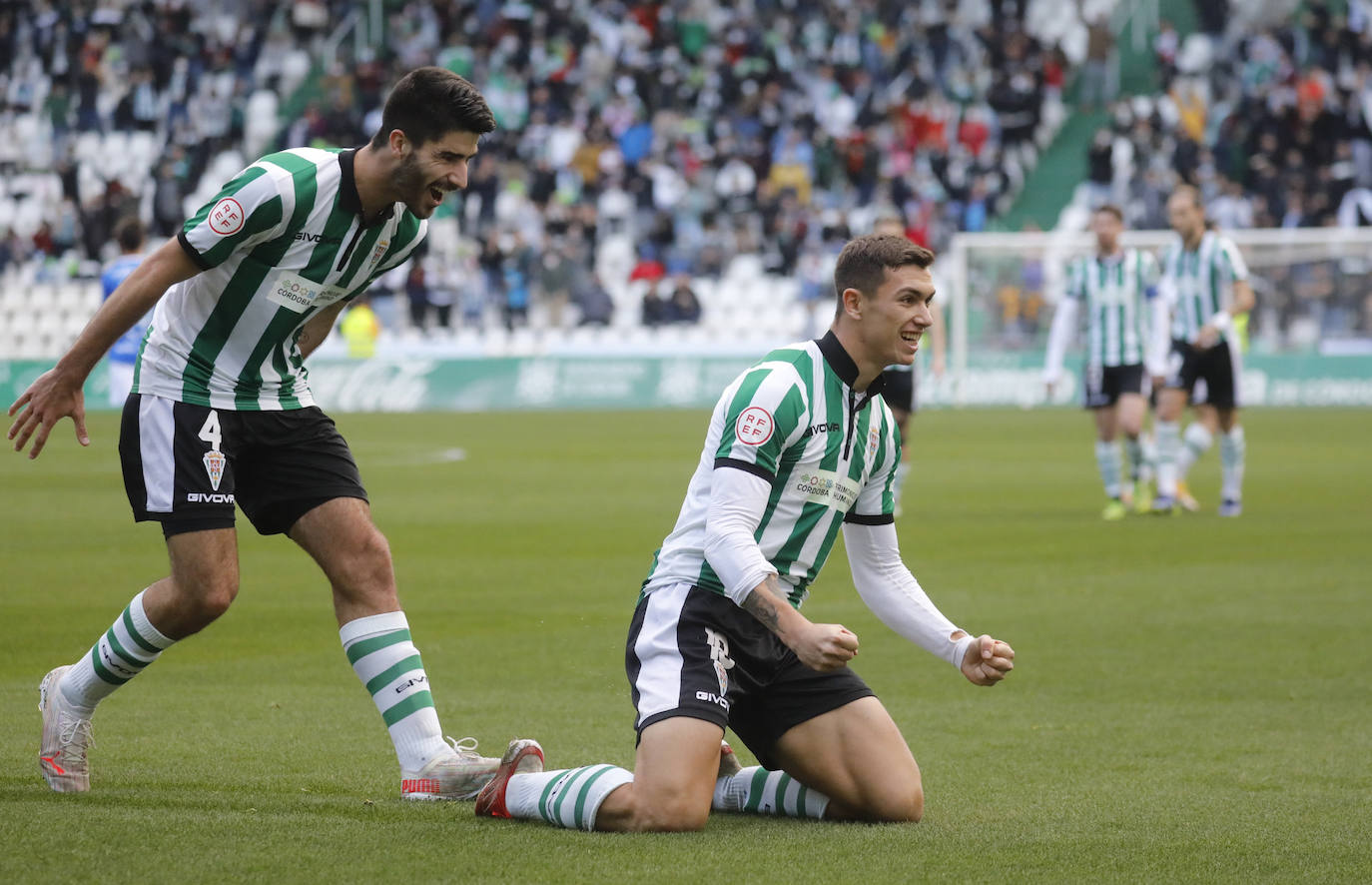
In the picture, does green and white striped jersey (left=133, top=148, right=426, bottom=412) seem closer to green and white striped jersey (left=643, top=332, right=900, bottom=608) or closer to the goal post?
green and white striped jersey (left=643, top=332, right=900, bottom=608)

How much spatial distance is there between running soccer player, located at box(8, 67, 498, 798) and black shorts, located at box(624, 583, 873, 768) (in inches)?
23.4

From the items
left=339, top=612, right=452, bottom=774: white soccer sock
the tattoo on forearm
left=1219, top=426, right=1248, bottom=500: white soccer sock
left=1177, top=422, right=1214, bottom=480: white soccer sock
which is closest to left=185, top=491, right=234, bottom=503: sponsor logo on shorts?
left=339, top=612, right=452, bottom=774: white soccer sock

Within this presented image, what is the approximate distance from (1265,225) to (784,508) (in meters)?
27.1

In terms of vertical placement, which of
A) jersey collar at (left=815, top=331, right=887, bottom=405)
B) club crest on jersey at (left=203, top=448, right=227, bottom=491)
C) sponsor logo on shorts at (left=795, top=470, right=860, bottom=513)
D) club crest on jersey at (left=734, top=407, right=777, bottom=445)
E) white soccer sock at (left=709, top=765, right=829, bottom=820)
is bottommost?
white soccer sock at (left=709, top=765, right=829, bottom=820)

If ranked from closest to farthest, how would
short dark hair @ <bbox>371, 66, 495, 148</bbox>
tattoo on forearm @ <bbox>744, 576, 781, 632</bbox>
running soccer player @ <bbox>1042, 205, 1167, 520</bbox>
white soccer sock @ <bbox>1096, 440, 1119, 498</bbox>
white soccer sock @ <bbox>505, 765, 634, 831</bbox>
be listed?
1. tattoo on forearm @ <bbox>744, 576, 781, 632</bbox>
2. white soccer sock @ <bbox>505, 765, 634, 831</bbox>
3. short dark hair @ <bbox>371, 66, 495, 148</bbox>
4. white soccer sock @ <bbox>1096, 440, 1119, 498</bbox>
5. running soccer player @ <bbox>1042, 205, 1167, 520</bbox>

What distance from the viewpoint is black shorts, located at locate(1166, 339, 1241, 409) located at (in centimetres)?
1384

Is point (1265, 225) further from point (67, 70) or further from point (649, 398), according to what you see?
point (67, 70)

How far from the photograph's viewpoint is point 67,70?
115 feet

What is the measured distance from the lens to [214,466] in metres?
4.89

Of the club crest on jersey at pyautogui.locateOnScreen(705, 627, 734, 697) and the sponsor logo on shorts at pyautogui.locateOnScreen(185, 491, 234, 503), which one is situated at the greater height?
the sponsor logo on shorts at pyautogui.locateOnScreen(185, 491, 234, 503)

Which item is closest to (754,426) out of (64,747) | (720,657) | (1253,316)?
(720,657)

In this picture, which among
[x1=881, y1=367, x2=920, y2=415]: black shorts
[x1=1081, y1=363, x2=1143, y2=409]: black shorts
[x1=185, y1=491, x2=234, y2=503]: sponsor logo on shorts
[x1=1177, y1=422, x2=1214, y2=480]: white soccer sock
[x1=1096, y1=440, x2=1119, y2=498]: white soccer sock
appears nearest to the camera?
[x1=185, y1=491, x2=234, y2=503]: sponsor logo on shorts

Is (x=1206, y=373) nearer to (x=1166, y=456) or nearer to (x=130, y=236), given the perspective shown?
(x=1166, y=456)

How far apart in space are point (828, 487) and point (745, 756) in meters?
1.39
